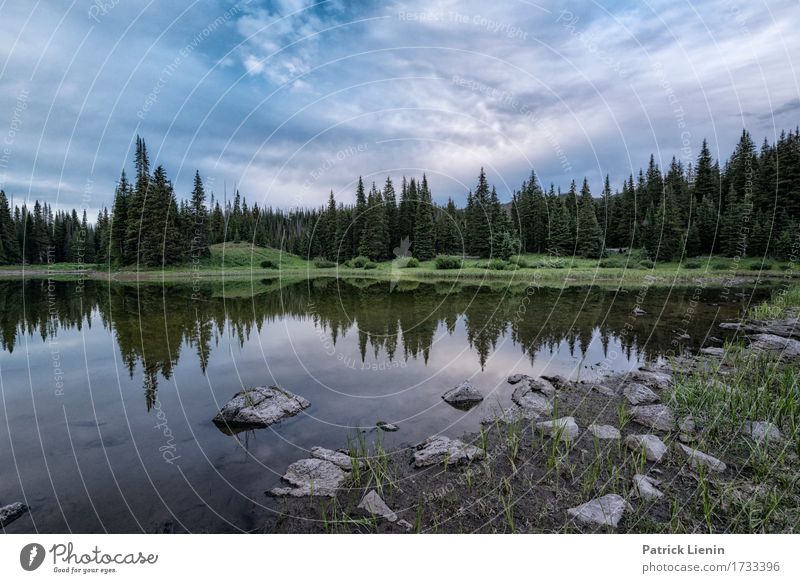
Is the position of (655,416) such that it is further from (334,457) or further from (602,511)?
(334,457)

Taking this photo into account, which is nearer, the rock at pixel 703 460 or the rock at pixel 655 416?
the rock at pixel 703 460

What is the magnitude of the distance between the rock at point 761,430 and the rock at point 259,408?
7393 mm

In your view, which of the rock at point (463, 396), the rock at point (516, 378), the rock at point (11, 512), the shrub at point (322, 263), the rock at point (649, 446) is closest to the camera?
the rock at point (11, 512)

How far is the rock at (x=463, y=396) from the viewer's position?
841 centimetres

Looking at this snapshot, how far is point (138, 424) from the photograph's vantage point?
291 inches

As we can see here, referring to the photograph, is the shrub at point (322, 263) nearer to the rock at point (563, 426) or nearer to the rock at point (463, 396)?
the rock at point (463, 396)

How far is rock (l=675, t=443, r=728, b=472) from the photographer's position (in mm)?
4750

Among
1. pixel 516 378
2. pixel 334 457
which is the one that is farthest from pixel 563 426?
pixel 516 378

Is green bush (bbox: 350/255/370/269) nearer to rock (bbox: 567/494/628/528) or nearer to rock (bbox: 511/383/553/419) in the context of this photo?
rock (bbox: 511/383/553/419)

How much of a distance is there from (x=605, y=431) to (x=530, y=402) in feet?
6.32

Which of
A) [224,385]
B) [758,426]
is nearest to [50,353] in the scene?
[224,385]

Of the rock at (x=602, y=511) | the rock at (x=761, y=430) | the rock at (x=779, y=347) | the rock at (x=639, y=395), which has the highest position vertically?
the rock at (x=779, y=347)

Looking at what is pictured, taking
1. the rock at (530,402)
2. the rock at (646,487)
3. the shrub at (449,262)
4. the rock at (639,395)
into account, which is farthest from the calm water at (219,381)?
the shrub at (449,262)
